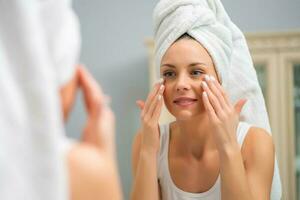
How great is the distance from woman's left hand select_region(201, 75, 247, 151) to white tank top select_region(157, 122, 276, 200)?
4.5 inches

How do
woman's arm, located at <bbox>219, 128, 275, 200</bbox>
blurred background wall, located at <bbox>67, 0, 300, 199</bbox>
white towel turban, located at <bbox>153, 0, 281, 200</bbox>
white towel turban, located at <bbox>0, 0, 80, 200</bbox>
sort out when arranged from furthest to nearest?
blurred background wall, located at <bbox>67, 0, 300, 199</bbox> < white towel turban, located at <bbox>153, 0, 281, 200</bbox> < woman's arm, located at <bbox>219, 128, 275, 200</bbox> < white towel turban, located at <bbox>0, 0, 80, 200</bbox>

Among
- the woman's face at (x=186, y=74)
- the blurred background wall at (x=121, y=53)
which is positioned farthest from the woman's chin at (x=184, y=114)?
the blurred background wall at (x=121, y=53)

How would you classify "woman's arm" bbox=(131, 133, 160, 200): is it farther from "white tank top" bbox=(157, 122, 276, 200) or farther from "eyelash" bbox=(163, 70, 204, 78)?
"eyelash" bbox=(163, 70, 204, 78)

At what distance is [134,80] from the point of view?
6.82 ft

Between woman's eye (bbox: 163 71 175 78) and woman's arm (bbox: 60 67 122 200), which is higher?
woman's eye (bbox: 163 71 175 78)

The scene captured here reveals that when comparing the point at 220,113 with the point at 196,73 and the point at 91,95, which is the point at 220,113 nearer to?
the point at 196,73

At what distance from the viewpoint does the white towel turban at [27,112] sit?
0.35 meters

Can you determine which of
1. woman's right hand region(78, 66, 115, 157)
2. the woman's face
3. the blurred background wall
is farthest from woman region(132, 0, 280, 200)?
the blurred background wall

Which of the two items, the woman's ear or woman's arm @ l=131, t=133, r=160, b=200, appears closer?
the woman's ear

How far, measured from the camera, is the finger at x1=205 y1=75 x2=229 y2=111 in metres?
0.86

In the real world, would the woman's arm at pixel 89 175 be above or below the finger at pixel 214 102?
below

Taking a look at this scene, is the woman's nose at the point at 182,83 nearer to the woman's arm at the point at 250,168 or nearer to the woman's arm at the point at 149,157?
the woman's arm at the point at 149,157

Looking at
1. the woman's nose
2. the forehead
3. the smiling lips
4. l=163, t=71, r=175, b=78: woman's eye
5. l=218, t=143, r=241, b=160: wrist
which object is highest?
the forehead

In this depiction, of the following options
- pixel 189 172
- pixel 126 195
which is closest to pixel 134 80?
pixel 126 195
